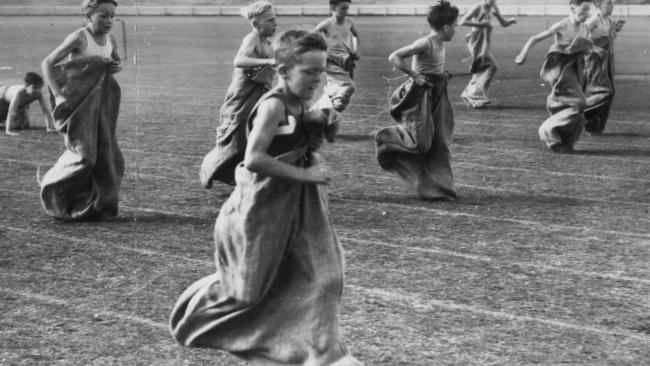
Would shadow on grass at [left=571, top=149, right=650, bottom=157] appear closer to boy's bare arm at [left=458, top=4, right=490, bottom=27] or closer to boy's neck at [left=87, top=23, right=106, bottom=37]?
boy's bare arm at [left=458, top=4, right=490, bottom=27]

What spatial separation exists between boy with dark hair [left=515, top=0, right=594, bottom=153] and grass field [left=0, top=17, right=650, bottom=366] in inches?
15.5

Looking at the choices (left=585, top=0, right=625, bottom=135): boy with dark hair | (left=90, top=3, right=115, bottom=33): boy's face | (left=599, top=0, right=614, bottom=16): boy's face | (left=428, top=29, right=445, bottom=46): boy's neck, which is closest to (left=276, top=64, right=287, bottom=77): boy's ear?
(left=90, top=3, right=115, bottom=33): boy's face

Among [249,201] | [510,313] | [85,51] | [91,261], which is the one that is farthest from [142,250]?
[249,201]

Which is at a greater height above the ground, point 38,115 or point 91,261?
point 91,261

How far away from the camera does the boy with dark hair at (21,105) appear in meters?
15.2

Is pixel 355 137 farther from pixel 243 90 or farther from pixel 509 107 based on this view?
pixel 509 107

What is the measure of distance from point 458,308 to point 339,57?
8.36 metres

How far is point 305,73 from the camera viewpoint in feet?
16.3

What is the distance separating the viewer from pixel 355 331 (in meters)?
6.15

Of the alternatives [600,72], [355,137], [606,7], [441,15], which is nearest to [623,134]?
[600,72]

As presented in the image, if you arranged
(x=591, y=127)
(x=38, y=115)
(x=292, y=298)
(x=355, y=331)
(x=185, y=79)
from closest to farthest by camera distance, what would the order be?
(x=292, y=298)
(x=355, y=331)
(x=591, y=127)
(x=38, y=115)
(x=185, y=79)

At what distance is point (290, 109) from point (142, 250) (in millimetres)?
3296

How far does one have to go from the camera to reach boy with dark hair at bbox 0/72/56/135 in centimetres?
1516

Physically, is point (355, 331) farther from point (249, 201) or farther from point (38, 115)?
point (38, 115)
